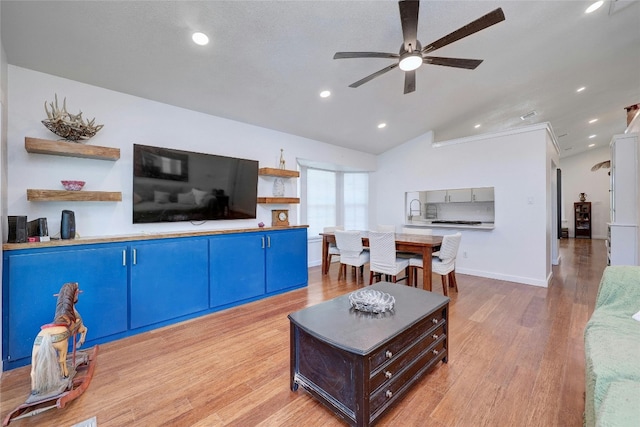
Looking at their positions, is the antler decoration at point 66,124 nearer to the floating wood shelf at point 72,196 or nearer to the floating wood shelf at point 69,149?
the floating wood shelf at point 69,149

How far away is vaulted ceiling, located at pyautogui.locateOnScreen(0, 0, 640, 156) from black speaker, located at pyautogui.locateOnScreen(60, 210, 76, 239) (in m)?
1.31

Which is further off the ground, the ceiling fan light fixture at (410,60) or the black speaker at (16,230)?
the ceiling fan light fixture at (410,60)

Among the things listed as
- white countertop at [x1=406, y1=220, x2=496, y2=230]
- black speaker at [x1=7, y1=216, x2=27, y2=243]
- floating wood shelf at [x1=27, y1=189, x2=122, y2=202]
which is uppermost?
floating wood shelf at [x1=27, y1=189, x2=122, y2=202]

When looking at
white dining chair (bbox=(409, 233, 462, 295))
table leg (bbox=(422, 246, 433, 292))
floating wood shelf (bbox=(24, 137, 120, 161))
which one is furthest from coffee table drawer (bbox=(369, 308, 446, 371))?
floating wood shelf (bbox=(24, 137, 120, 161))

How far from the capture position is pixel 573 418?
4.93 ft

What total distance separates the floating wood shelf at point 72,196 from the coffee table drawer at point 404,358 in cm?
276

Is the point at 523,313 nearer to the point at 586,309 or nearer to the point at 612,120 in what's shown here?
the point at 586,309

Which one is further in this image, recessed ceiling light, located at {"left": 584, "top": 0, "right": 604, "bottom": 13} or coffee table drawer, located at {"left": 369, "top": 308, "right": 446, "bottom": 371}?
recessed ceiling light, located at {"left": 584, "top": 0, "right": 604, "bottom": 13}

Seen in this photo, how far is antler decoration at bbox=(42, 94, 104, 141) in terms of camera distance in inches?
89.9

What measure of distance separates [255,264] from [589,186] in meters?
12.2

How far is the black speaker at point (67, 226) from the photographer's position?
2281 millimetres

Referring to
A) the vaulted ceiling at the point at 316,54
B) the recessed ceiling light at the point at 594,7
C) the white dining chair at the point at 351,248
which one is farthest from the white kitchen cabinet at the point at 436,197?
the recessed ceiling light at the point at 594,7

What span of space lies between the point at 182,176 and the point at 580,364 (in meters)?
4.05

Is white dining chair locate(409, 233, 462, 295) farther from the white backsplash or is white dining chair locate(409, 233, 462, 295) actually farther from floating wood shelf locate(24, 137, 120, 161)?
floating wood shelf locate(24, 137, 120, 161)
